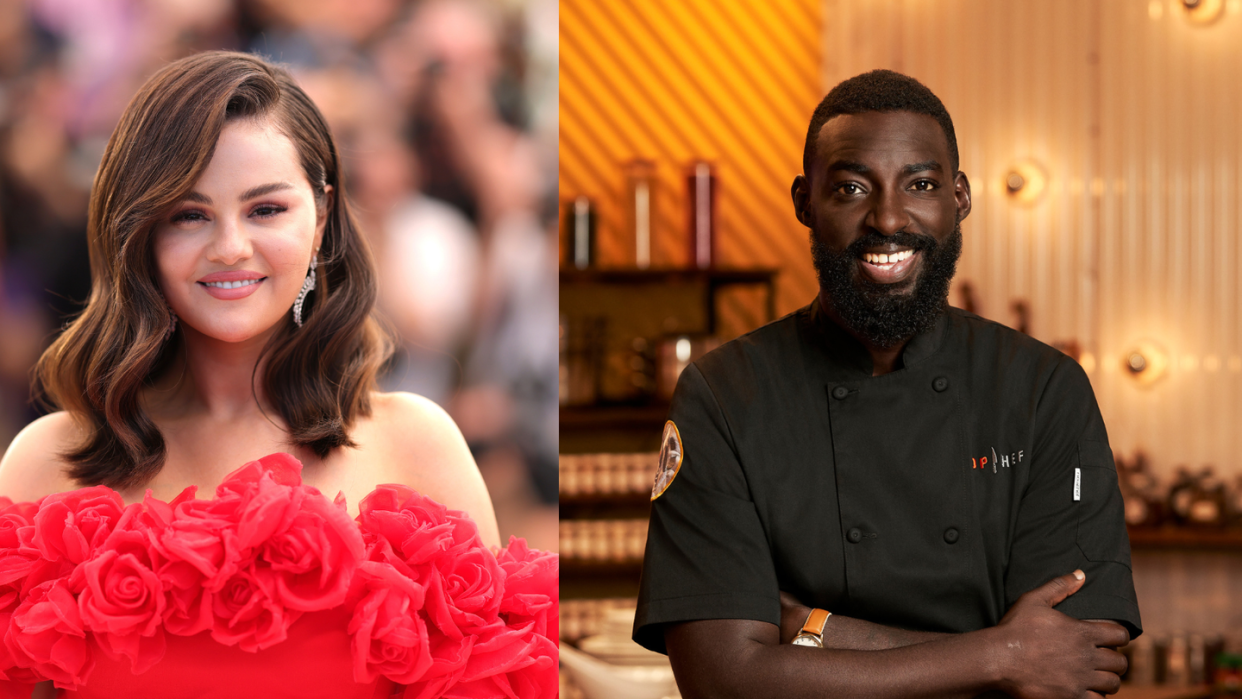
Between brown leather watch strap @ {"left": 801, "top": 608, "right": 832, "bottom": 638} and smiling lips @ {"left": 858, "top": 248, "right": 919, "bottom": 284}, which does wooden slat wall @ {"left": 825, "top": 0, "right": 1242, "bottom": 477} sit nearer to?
smiling lips @ {"left": 858, "top": 248, "right": 919, "bottom": 284}

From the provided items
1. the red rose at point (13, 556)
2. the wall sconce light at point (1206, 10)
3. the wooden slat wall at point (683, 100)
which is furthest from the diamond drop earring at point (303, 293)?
the wall sconce light at point (1206, 10)

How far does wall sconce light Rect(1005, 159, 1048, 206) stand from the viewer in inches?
157

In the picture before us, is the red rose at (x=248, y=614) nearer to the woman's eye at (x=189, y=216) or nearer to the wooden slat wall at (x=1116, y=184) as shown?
the woman's eye at (x=189, y=216)

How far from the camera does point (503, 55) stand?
1.78 m

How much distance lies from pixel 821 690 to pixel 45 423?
1.23 m

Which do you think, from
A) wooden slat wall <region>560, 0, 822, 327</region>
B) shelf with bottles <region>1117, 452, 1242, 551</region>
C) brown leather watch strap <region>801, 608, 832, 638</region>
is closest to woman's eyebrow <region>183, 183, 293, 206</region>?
brown leather watch strap <region>801, 608, 832, 638</region>

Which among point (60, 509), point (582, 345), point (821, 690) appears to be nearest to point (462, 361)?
point (60, 509)

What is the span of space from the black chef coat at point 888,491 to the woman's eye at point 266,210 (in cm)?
67

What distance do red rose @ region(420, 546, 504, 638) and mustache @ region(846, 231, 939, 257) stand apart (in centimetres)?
74

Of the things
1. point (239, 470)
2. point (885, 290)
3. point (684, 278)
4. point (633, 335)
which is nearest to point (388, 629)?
point (239, 470)

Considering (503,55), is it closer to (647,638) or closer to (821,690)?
(647,638)

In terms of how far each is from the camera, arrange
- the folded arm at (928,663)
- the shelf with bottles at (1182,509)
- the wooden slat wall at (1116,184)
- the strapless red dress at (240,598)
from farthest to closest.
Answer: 1. the wooden slat wall at (1116,184)
2. the shelf with bottles at (1182,509)
3. the strapless red dress at (240,598)
4. the folded arm at (928,663)

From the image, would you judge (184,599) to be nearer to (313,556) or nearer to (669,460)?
(313,556)

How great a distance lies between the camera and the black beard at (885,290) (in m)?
1.57
